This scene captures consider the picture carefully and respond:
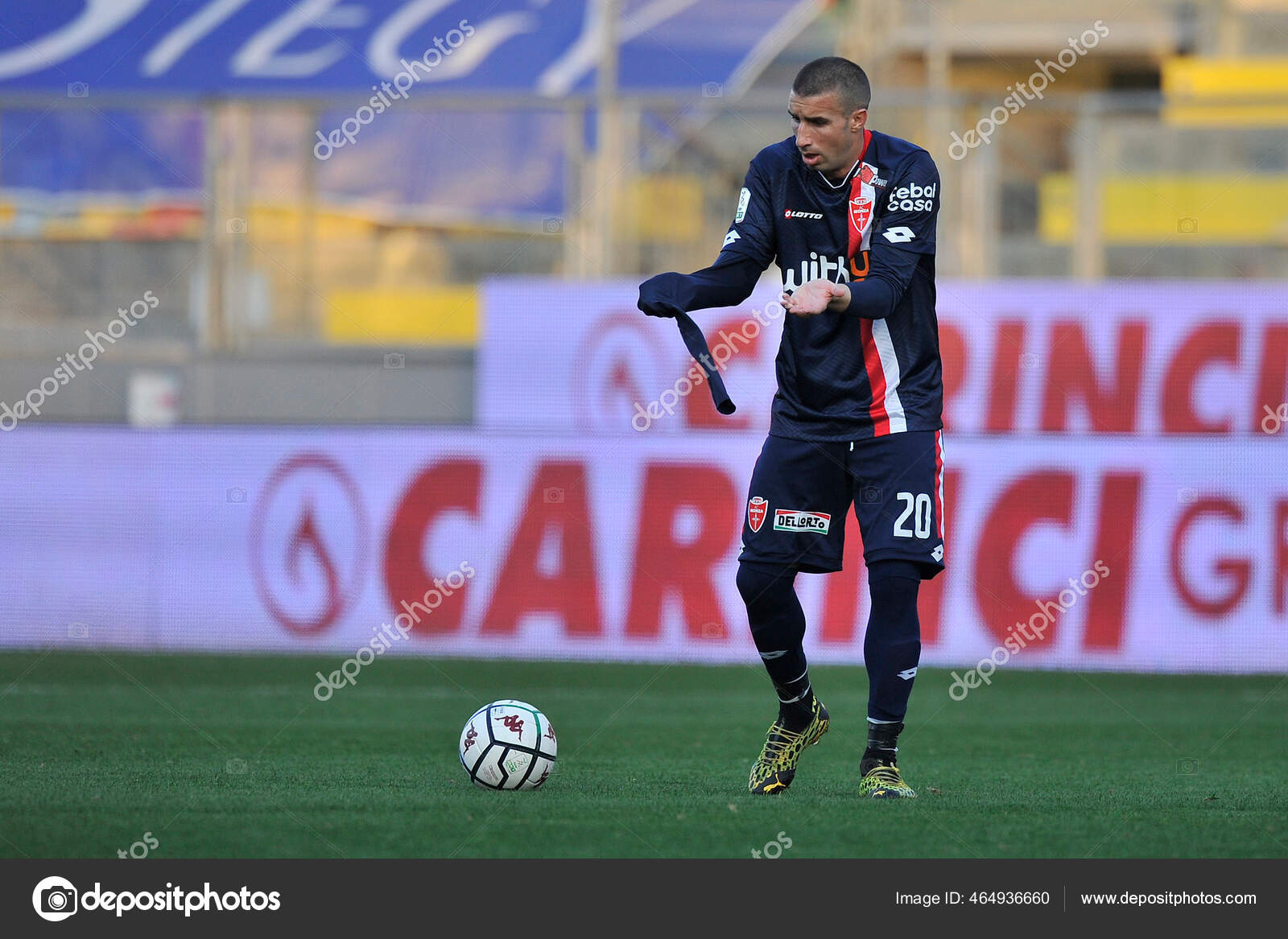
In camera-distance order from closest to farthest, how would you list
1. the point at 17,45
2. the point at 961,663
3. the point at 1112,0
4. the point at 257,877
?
1. the point at 257,877
2. the point at 961,663
3. the point at 17,45
4. the point at 1112,0

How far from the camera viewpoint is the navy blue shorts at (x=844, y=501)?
16.7 feet

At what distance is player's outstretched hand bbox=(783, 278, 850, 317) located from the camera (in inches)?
186

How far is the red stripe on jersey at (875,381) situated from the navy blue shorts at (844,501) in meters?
0.04

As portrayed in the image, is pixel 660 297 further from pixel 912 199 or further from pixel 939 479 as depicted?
pixel 939 479

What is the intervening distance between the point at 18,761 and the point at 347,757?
3.62 ft

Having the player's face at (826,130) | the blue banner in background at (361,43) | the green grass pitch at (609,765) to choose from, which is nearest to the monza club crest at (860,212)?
the player's face at (826,130)

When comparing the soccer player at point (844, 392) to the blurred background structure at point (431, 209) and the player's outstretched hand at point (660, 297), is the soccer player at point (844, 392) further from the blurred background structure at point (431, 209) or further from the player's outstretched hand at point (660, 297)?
the blurred background structure at point (431, 209)

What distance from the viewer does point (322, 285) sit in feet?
42.4

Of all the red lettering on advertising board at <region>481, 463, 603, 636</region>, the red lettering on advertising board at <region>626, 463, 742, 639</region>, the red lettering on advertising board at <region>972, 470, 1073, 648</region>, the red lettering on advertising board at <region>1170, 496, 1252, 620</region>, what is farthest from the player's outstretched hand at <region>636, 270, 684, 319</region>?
the red lettering on advertising board at <region>1170, 496, 1252, 620</region>

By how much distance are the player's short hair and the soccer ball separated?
203cm

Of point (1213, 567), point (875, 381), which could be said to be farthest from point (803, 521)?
point (1213, 567)

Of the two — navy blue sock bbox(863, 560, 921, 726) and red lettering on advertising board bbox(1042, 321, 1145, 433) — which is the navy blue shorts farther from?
red lettering on advertising board bbox(1042, 321, 1145, 433)

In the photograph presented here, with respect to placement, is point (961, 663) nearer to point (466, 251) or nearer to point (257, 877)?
point (466, 251)

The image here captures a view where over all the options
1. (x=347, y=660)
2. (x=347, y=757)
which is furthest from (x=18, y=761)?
(x=347, y=660)
